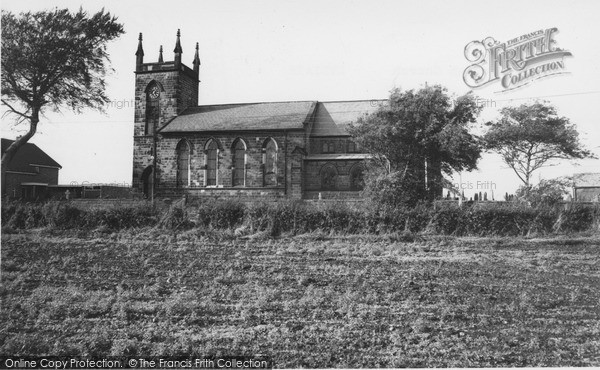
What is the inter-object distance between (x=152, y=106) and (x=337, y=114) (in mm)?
15974

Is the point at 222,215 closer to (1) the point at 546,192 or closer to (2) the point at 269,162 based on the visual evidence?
(2) the point at 269,162

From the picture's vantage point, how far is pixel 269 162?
33.1 metres

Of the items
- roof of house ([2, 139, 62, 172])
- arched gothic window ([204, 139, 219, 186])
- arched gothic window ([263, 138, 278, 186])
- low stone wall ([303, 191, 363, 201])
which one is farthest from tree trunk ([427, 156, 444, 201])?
roof of house ([2, 139, 62, 172])

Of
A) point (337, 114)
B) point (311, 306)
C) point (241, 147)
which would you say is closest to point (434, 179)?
point (337, 114)

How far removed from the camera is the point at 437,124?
Result: 82.7 ft

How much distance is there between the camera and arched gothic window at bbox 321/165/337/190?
1242 inches

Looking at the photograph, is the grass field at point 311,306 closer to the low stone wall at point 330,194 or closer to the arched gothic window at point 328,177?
the low stone wall at point 330,194

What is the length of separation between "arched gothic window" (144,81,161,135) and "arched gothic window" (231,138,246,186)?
829 cm

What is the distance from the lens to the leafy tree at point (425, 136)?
2467 centimetres

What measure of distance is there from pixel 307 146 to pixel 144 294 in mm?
25089

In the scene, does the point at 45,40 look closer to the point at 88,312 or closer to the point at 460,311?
the point at 88,312

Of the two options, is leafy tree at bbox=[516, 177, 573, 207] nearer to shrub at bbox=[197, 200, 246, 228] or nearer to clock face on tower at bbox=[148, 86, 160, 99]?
shrub at bbox=[197, 200, 246, 228]

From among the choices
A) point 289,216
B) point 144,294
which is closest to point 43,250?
point 144,294

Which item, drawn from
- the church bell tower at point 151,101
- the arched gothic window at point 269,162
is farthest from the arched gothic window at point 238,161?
the church bell tower at point 151,101
